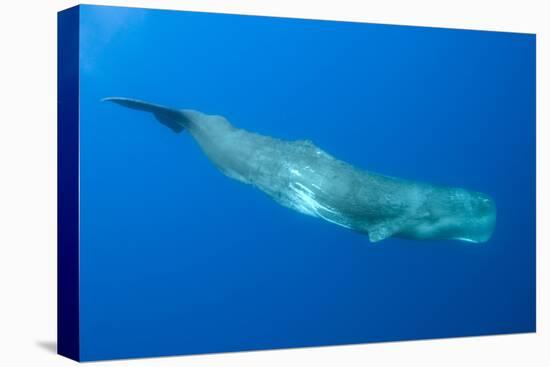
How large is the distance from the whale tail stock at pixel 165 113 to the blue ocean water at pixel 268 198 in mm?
86

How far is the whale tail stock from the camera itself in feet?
32.8

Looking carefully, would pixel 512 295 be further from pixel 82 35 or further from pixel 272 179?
pixel 82 35

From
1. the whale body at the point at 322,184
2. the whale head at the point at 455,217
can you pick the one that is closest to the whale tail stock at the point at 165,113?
the whale body at the point at 322,184

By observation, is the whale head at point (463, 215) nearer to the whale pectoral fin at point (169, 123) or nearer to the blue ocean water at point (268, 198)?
the blue ocean water at point (268, 198)

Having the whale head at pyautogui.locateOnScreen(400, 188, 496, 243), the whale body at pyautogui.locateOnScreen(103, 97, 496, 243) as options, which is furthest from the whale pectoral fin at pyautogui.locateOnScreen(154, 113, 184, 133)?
the whale head at pyautogui.locateOnScreen(400, 188, 496, 243)

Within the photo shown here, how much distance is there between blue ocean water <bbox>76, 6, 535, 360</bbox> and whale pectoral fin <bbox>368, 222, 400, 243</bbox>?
0.13 m

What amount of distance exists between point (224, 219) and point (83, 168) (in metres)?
1.38

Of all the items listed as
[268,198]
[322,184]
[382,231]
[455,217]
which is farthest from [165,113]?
[455,217]

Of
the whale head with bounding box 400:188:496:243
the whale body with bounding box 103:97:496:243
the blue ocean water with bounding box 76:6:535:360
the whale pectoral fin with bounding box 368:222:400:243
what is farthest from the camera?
the whale head with bounding box 400:188:496:243

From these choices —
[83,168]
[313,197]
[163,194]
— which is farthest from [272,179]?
[83,168]

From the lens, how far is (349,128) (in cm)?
1088

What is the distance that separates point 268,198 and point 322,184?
53cm

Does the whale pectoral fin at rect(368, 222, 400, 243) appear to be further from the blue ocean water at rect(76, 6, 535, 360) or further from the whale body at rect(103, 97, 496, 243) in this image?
the blue ocean water at rect(76, 6, 535, 360)

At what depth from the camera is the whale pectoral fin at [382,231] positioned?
35.6 feet
